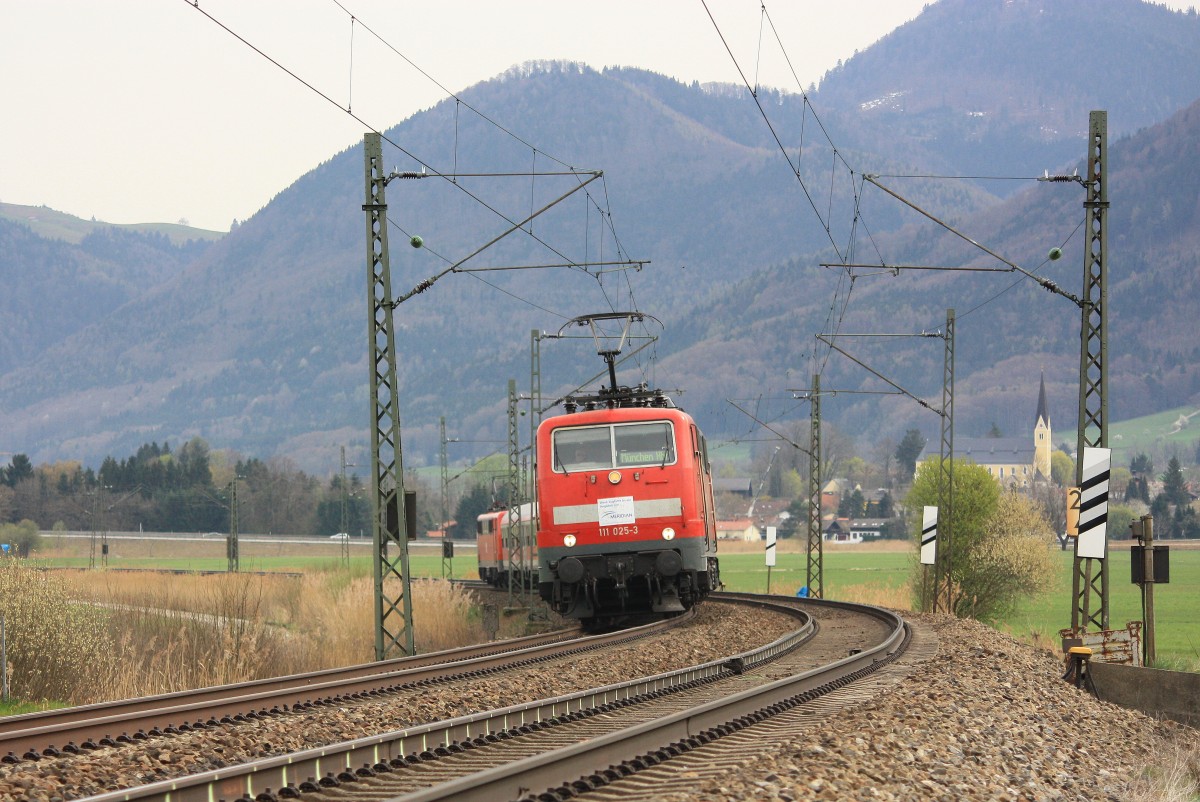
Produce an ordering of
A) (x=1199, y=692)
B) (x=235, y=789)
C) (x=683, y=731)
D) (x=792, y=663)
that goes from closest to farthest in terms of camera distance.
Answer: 1. (x=235, y=789)
2. (x=683, y=731)
3. (x=1199, y=692)
4. (x=792, y=663)

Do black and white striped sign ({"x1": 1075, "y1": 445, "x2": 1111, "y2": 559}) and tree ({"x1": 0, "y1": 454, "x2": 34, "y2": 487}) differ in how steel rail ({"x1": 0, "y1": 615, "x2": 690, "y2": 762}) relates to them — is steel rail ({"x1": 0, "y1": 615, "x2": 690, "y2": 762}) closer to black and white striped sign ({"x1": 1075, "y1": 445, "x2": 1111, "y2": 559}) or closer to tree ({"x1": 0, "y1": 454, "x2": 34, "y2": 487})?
black and white striped sign ({"x1": 1075, "y1": 445, "x2": 1111, "y2": 559})

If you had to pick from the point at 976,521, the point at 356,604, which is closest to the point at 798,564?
the point at 976,521

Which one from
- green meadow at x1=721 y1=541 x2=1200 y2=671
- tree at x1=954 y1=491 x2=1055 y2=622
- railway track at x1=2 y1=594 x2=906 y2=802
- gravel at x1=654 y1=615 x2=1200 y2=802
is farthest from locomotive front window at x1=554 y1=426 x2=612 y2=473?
tree at x1=954 y1=491 x2=1055 y2=622

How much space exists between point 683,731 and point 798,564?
99.4 meters

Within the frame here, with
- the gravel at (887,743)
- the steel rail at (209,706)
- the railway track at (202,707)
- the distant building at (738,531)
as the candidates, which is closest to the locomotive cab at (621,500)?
the steel rail at (209,706)

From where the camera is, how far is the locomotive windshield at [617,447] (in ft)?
72.8

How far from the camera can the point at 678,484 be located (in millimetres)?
22062

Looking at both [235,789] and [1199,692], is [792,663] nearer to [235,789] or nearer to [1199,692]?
[1199,692]

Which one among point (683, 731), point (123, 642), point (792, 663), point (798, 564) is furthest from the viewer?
point (798, 564)

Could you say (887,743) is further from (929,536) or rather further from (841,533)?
(841,533)

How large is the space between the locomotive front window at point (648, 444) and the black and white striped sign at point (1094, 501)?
6075mm

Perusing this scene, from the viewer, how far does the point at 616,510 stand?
874 inches

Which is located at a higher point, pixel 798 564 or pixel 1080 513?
pixel 1080 513

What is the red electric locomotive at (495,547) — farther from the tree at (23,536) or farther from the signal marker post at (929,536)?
the tree at (23,536)
